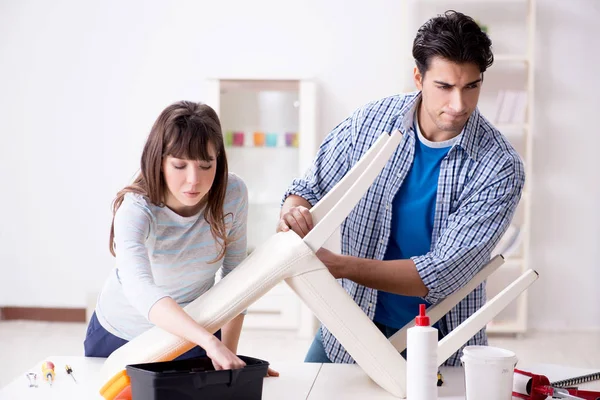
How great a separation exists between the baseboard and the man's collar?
3.55m

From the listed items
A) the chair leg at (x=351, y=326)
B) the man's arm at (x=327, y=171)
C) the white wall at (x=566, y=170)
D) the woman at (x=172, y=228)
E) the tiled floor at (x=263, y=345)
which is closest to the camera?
the chair leg at (x=351, y=326)

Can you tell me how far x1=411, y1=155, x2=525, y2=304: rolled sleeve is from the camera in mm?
1821

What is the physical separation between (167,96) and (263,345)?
5.83 ft

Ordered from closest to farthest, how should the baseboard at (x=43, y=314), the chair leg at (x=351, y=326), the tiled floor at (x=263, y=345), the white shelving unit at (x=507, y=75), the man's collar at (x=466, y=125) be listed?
1. the chair leg at (x=351, y=326)
2. the man's collar at (x=466, y=125)
3. the tiled floor at (x=263, y=345)
4. the white shelving unit at (x=507, y=75)
5. the baseboard at (x=43, y=314)

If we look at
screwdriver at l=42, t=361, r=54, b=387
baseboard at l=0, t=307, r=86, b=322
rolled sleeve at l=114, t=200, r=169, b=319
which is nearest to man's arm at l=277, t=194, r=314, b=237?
rolled sleeve at l=114, t=200, r=169, b=319

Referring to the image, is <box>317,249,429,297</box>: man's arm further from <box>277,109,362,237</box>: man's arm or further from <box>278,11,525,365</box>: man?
<box>277,109,362,237</box>: man's arm

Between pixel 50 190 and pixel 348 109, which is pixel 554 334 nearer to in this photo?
pixel 348 109

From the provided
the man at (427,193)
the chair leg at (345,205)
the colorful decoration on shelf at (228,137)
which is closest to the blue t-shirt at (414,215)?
the man at (427,193)

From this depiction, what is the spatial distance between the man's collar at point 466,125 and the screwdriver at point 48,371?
1.06 m

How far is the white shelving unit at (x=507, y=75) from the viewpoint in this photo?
462 cm

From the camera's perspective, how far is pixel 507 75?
15.7 feet

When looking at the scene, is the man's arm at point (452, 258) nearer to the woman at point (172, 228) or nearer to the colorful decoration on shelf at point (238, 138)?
the woman at point (172, 228)

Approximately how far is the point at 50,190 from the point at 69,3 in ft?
4.11

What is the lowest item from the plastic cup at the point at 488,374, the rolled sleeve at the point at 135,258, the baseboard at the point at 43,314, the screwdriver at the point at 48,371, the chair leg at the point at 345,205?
the baseboard at the point at 43,314
